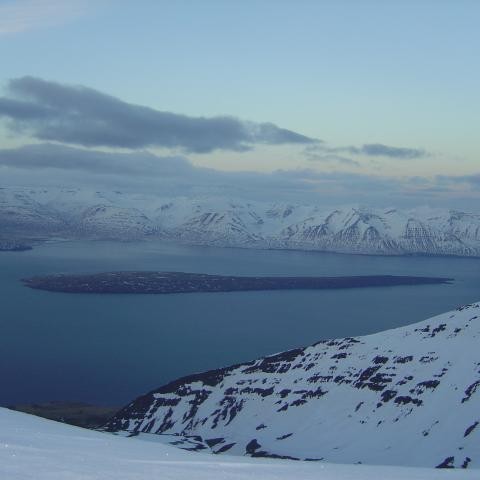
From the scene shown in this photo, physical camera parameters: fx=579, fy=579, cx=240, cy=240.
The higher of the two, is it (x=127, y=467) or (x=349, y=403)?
(x=127, y=467)

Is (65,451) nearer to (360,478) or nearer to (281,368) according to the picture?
(360,478)

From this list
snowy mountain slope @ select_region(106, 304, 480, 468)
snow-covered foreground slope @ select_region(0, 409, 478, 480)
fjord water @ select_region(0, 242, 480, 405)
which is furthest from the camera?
fjord water @ select_region(0, 242, 480, 405)

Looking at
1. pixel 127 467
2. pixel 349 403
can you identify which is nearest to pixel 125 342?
pixel 349 403

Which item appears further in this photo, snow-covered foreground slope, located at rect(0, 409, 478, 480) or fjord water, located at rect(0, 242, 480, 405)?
fjord water, located at rect(0, 242, 480, 405)

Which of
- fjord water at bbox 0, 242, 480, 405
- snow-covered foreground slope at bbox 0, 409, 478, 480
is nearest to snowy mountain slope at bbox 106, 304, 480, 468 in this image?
fjord water at bbox 0, 242, 480, 405

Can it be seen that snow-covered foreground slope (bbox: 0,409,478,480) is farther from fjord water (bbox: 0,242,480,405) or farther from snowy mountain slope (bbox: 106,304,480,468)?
fjord water (bbox: 0,242,480,405)

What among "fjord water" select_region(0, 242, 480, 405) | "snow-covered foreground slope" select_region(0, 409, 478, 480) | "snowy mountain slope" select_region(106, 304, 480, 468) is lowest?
"fjord water" select_region(0, 242, 480, 405)

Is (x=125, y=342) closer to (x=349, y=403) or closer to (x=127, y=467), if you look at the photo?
(x=349, y=403)
